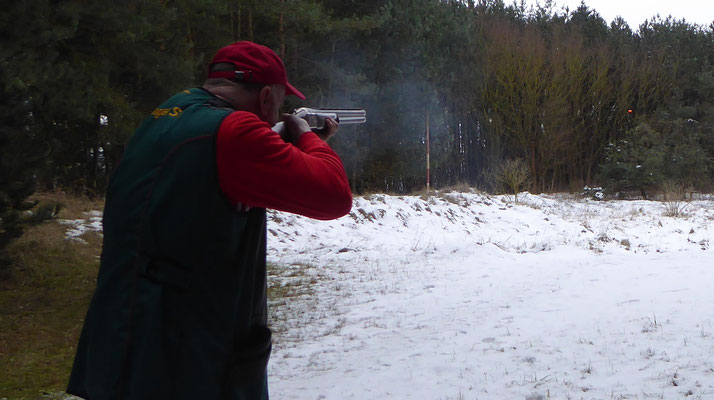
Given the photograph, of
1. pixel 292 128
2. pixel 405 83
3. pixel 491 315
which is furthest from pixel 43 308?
Answer: pixel 405 83

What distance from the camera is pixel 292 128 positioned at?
180cm

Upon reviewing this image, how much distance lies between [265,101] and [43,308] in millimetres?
5340

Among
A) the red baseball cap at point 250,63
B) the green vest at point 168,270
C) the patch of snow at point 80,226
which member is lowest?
the patch of snow at point 80,226

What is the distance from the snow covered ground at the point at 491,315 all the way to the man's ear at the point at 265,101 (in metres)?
2.53

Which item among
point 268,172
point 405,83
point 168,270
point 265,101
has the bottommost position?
point 168,270

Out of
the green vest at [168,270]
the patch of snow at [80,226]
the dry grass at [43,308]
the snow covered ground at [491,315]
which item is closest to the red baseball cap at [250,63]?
the green vest at [168,270]

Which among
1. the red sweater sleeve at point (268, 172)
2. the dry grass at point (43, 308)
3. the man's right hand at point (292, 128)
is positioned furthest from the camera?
the dry grass at point (43, 308)

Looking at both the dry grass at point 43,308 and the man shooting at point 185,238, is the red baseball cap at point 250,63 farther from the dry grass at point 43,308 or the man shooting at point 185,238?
the dry grass at point 43,308

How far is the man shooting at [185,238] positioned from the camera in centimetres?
146

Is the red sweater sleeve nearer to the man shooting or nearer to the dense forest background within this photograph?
the man shooting

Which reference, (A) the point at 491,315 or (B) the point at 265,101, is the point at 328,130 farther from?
(A) the point at 491,315

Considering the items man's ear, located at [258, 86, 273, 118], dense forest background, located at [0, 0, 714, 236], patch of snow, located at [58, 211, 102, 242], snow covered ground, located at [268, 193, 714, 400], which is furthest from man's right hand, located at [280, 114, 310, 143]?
patch of snow, located at [58, 211, 102, 242]

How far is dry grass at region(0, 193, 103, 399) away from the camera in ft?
14.4

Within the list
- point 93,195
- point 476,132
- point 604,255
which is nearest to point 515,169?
point 476,132
